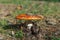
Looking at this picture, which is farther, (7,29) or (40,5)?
(40,5)

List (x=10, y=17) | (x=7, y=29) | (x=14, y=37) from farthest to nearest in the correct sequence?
1. (x=10, y=17)
2. (x=7, y=29)
3. (x=14, y=37)

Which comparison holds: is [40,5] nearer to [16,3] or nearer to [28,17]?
[16,3]

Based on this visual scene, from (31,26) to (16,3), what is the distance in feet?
12.6

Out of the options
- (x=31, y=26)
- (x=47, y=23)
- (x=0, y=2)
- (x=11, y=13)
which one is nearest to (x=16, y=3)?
(x=0, y=2)

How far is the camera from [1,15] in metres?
9.24

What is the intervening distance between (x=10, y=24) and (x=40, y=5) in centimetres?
342

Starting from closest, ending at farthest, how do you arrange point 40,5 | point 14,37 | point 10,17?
point 14,37
point 10,17
point 40,5

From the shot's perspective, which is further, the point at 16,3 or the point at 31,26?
the point at 16,3

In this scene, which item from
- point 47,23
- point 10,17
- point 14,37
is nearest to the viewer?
point 14,37

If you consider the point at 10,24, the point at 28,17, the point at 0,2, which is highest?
the point at 28,17

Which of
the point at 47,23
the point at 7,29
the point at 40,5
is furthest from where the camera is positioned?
the point at 40,5

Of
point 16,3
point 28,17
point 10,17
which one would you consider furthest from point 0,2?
point 28,17

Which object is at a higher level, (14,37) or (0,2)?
(14,37)

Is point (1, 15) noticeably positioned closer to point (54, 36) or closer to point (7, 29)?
point (7, 29)
